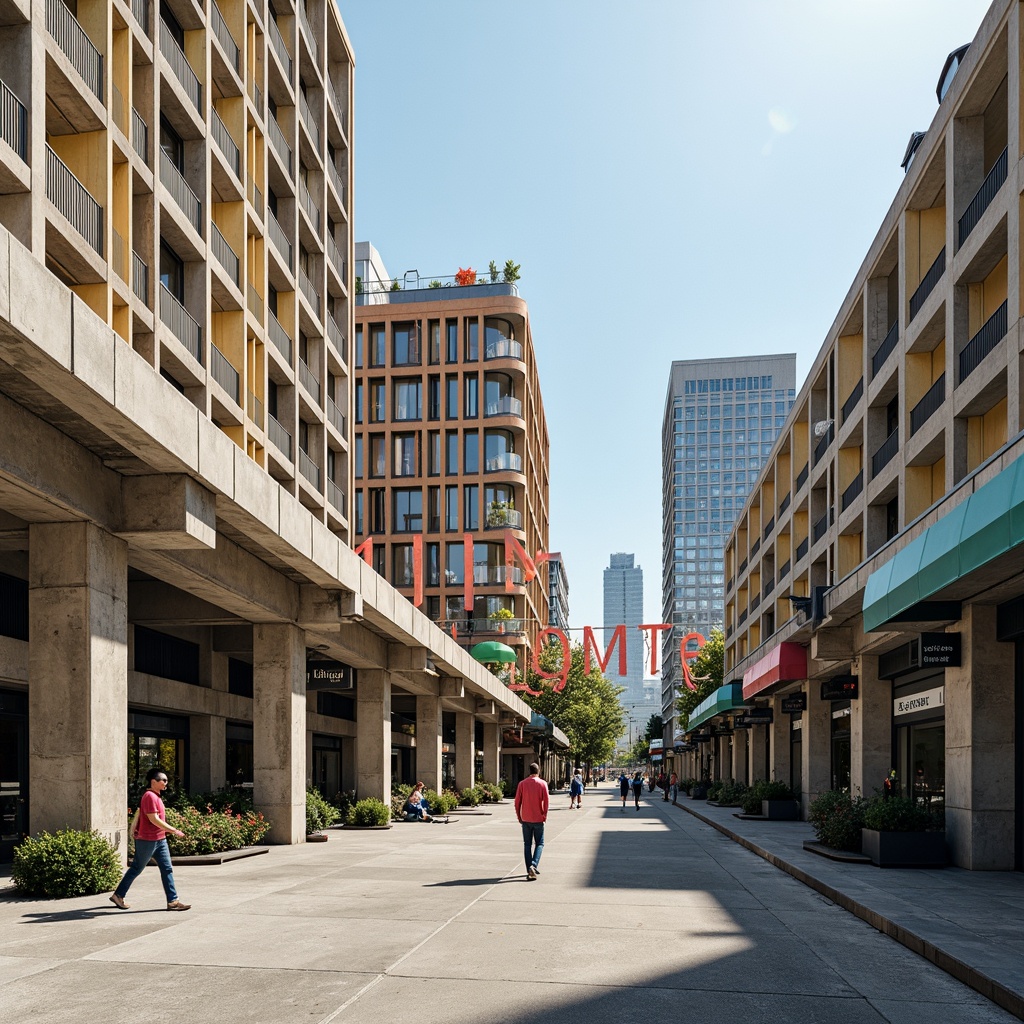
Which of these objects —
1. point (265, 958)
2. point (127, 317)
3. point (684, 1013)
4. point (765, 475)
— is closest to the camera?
point (684, 1013)

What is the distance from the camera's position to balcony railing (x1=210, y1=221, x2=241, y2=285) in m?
29.9

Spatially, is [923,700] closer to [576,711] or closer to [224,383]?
[224,383]

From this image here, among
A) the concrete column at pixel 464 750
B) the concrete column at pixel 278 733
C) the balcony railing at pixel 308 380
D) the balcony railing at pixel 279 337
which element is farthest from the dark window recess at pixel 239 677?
the concrete column at pixel 464 750

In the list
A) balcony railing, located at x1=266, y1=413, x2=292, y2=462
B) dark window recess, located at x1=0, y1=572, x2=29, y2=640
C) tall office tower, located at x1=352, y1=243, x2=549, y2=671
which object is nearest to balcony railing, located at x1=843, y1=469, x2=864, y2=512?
balcony railing, located at x1=266, y1=413, x2=292, y2=462

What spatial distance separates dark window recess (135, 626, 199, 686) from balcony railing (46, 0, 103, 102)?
11.6 meters

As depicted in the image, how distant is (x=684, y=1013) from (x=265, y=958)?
4018 millimetres

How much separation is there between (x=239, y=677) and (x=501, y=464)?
45488mm

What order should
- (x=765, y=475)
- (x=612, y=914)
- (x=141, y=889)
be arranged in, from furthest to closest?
(x=765, y=475) → (x=141, y=889) → (x=612, y=914)

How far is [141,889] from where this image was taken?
49.7 feet

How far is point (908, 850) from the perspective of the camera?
18.8 m

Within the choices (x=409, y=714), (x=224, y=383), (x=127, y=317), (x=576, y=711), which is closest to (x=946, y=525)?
(x=127, y=317)

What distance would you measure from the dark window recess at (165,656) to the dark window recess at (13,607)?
15.8 feet

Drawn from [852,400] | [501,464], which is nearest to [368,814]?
[852,400]

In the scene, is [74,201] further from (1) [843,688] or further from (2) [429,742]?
(2) [429,742]
